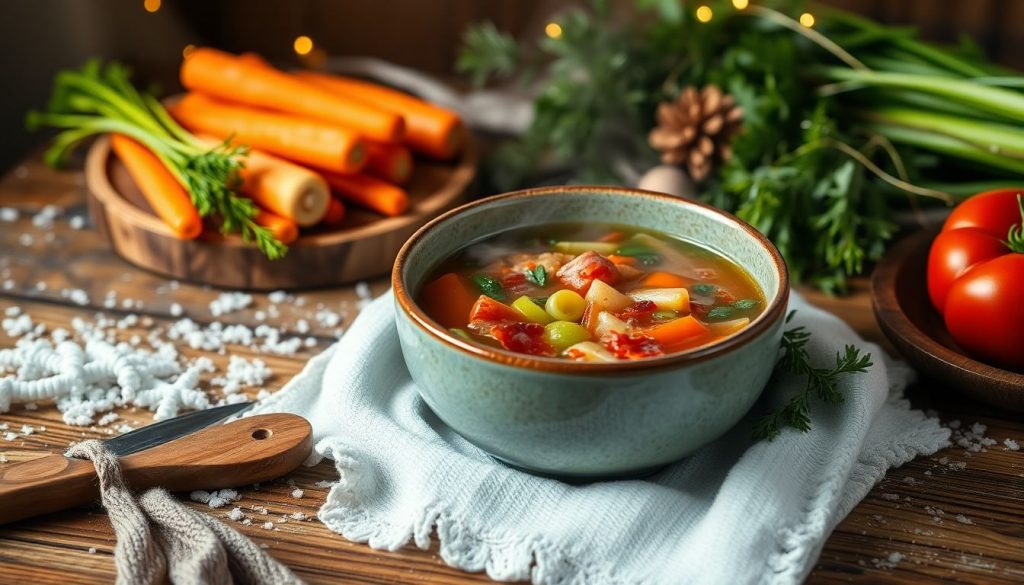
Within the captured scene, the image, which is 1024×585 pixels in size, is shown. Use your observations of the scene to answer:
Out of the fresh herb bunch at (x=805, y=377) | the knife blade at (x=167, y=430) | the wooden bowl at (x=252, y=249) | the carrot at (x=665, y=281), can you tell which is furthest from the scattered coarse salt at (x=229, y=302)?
the fresh herb bunch at (x=805, y=377)

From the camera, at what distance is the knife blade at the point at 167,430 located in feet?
6.37

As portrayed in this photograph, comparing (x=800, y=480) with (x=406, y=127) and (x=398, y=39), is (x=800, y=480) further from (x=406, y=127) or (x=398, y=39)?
(x=398, y=39)

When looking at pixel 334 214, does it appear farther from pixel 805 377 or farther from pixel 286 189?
pixel 805 377

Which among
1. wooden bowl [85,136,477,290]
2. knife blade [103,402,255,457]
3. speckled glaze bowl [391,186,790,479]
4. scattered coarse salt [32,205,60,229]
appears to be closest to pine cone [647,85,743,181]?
wooden bowl [85,136,477,290]

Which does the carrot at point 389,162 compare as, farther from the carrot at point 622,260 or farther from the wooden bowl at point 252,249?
the carrot at point 622,260

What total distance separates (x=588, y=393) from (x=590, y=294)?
1.18ft

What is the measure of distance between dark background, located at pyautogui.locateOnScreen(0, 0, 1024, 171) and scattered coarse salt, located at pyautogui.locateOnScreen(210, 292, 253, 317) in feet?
4.59

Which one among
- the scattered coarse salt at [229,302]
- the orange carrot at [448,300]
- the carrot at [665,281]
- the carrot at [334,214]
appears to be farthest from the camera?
the carrot at [334,214]

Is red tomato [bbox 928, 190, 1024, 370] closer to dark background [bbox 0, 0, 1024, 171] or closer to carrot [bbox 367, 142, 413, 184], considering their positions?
carrot [bbox 367, 142, 413, 184]

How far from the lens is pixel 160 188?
2818 millimetres

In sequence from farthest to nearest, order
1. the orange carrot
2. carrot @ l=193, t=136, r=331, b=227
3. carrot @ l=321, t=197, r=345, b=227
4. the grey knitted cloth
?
1. carrot @ l=321, t=197, r=345, b=227
2. carrot @ l=193, t=136, r=331, b=227
3. the orange carrot
4. the grey knitted cloth

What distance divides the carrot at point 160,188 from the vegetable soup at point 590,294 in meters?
0.86

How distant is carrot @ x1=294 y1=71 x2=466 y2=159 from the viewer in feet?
10.3

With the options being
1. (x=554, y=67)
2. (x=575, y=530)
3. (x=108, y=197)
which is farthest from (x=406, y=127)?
(x=575, y=530)
